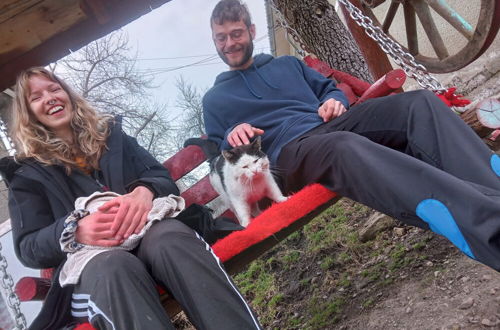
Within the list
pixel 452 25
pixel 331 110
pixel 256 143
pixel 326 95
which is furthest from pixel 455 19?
pixel 256 143

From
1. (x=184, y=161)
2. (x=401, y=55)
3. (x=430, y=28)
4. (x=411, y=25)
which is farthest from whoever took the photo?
(x=411, y=25)

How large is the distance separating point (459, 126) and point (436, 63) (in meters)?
1.71

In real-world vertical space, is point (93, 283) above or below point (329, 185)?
above

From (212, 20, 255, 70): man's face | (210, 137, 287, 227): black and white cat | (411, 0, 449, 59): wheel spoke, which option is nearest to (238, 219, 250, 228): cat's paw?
(210, 137, 287, 227): black and white cat

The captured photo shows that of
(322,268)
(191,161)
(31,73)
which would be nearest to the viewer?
(31,73)

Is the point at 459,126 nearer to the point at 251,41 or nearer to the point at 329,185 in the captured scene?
the point at 329,185

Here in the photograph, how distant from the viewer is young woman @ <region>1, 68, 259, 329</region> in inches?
44.6

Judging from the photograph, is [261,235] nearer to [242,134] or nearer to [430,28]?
[242,134]

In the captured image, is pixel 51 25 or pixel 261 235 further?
pixel 51 25

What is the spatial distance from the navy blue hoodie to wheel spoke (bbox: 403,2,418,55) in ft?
4.32

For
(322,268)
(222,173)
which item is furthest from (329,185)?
(322,268)

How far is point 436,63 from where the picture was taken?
2887mm

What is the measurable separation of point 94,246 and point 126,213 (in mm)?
143

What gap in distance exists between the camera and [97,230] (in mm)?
1315
